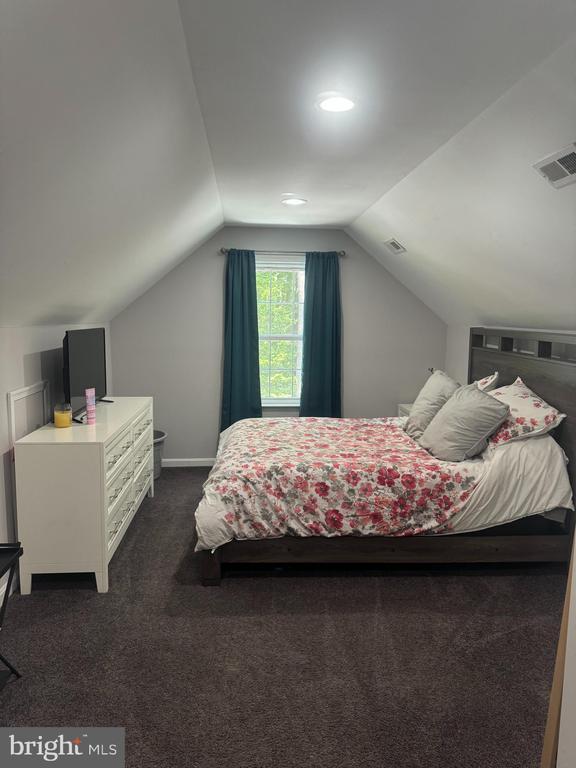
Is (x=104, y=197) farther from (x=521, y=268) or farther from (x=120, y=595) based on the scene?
(x=521, y=268)

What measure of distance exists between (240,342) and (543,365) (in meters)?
2.70

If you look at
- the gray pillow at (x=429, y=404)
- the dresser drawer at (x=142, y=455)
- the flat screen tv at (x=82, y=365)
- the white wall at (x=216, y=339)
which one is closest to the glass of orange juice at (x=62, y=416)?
the flat screen tv at (x=82, y=365)

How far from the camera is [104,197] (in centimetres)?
231

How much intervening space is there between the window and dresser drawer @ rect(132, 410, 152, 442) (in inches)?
58.4

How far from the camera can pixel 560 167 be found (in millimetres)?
2119

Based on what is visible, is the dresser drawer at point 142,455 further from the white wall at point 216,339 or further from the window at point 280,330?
the window at point 280,330

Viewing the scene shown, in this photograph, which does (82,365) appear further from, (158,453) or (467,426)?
(467,426)

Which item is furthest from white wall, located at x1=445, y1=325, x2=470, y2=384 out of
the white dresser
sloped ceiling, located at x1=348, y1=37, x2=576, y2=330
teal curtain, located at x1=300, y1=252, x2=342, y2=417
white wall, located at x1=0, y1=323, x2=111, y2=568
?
white wall, located at x1=0, y1=323, x2=111, y2=568

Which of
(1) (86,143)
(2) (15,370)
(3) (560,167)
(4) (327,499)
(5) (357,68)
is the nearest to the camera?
(1) (86,143)

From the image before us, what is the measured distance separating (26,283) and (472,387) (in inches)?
106

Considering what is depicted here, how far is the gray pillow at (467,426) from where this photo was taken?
3.29 metres

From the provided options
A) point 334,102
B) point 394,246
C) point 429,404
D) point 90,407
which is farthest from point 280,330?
point 334,102

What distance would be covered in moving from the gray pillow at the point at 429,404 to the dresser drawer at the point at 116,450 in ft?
6.50

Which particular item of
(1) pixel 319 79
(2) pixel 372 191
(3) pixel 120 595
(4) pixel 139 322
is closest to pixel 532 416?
(2) pixel 372 191
